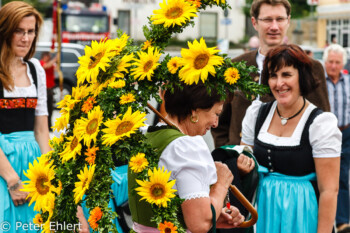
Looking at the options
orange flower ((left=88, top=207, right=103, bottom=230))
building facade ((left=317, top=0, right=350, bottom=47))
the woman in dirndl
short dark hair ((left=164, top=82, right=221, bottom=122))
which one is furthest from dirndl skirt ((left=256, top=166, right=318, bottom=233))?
building facade ((left=317, top=0, right=350, bottom=47))

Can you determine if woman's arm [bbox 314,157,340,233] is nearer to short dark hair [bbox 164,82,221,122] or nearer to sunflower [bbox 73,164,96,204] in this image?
short dark hair [bbox 164,82,221,122]

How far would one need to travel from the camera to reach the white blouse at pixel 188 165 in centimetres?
221

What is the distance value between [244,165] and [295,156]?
1.09 feet

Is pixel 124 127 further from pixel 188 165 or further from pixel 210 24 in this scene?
pixel 210 24

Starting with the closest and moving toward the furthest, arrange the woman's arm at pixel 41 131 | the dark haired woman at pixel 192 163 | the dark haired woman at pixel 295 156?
the dark haired woman at pixel 192 163
the dark haired woman at pixel 295 156
the woman's arm at pixel 41 131

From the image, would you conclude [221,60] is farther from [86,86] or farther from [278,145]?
[278,145]

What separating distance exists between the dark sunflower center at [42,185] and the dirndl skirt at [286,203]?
1.30 m

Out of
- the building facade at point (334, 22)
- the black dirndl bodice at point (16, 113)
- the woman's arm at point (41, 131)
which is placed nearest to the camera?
the black dirndl bodice at point (16, 113)

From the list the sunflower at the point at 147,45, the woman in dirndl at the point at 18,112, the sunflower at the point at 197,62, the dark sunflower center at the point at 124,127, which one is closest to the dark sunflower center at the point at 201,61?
the sunflower at the point at 197,62

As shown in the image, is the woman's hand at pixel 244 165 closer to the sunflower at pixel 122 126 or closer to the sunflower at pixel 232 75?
the sunflower at pixel 232 75

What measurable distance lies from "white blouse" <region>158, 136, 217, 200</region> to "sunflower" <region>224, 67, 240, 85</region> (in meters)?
0.28

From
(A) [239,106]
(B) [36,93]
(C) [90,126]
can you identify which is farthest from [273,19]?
(C) [90,126]

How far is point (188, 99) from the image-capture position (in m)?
2.36

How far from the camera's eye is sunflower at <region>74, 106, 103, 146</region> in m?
2.21
